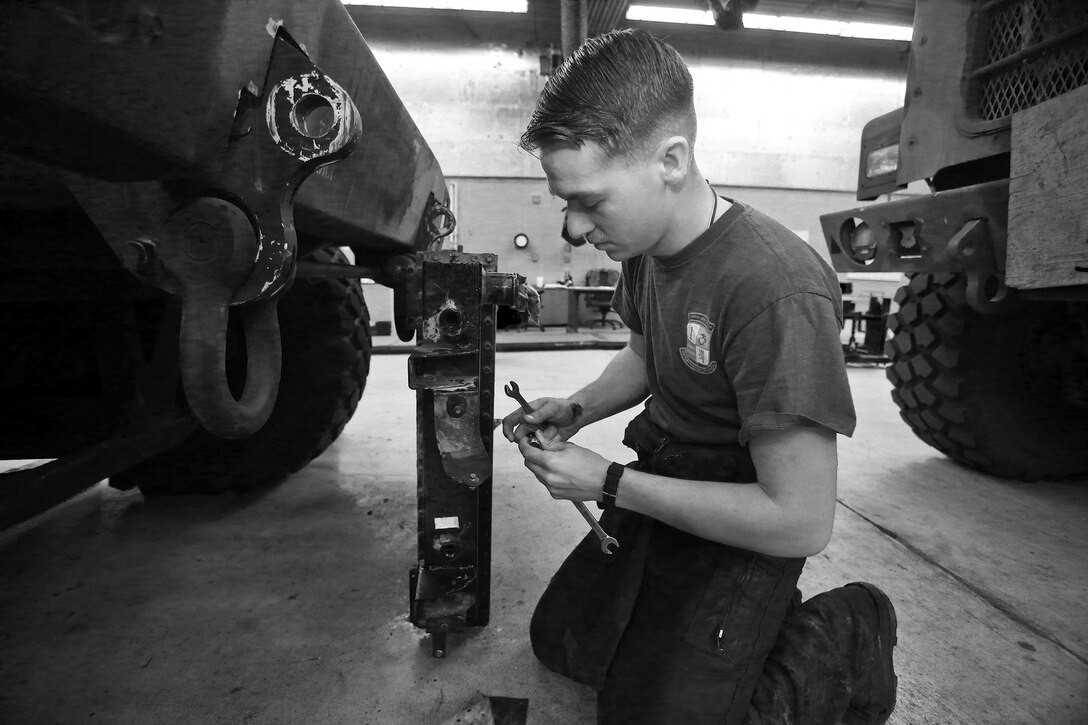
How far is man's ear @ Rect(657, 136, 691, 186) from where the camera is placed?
92 cm

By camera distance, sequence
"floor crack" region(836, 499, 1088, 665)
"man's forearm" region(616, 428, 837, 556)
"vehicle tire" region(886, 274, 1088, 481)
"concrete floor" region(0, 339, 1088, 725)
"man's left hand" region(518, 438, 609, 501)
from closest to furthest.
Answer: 1. "man's forearm" region(616, 428, 837, 556)
2. "man's left hand" region(518, 438, 609, 501)
3. "concrete floor" region(0, 339, 1088, 725)
4. "floor crack" region(836, 499, 1088, 665)
5. "vehicle tire" region(886, 274, 1088, 481)

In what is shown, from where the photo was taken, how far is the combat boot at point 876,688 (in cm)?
103

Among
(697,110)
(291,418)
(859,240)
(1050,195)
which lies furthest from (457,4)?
(1050,195)

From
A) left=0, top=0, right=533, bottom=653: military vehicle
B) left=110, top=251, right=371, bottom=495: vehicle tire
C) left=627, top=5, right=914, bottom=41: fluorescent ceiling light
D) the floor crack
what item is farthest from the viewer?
left=627, top=5, right=914, bottom=41: fluorescent ceiling light

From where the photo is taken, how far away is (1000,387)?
2.20 meters

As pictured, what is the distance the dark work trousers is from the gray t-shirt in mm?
→ 108

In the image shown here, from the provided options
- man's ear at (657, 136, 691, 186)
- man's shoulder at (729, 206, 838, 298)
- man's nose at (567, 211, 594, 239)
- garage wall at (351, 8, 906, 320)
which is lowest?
man's shoulder at (729, 206, 838, 298)

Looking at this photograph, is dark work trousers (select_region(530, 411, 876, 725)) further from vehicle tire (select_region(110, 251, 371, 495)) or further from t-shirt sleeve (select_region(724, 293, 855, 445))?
vehicle tire (select_region(110, 251, 371, 495))

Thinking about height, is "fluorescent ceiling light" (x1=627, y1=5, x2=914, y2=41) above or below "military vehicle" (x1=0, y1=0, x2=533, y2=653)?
above

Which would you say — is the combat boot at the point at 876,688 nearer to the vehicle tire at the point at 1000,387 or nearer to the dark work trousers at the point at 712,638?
the dark work trousers at the point at 712,638

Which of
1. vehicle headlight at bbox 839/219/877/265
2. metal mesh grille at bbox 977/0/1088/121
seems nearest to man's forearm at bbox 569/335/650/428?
vehicle headlight at bbox 839/219/877/265

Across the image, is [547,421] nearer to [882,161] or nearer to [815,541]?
[815,541]

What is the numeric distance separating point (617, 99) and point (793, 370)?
0.50 meters

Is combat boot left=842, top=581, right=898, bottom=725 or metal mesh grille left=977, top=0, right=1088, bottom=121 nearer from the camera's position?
combat boot left=842, top=581, right=898, bottom=725
